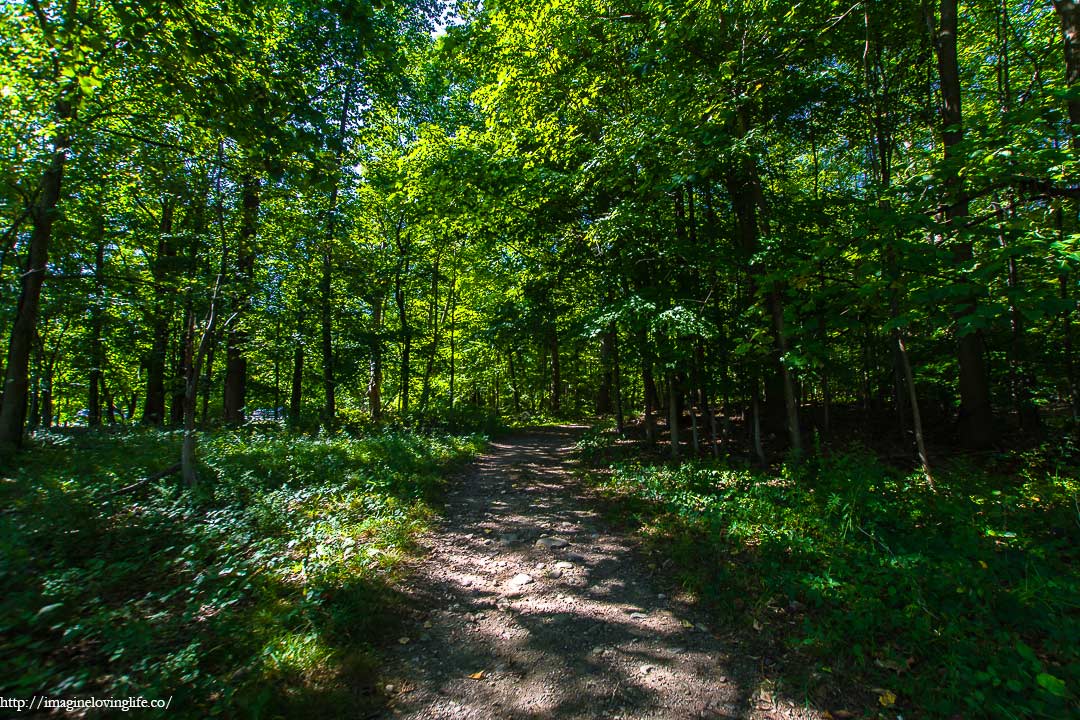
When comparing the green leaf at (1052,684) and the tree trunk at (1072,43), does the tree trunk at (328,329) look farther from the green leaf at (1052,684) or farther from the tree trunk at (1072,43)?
the tree trunk at (1072,43)

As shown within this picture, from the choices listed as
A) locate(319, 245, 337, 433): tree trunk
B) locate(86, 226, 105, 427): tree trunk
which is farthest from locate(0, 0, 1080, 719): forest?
locate(319, 245, 337, 433): tree trunk

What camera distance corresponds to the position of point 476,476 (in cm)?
938

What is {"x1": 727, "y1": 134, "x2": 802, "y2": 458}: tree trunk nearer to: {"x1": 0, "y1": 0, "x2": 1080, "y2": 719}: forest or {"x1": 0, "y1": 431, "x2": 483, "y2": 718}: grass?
{"x1": 0, "y1": 0, "x2": 1080, "y2": 719}: forest

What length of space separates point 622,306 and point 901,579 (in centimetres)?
540


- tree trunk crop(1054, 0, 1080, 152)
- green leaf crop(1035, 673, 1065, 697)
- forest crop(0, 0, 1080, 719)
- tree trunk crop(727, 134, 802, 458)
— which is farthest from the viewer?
tree trunk crop(727, 134, 802, 458)

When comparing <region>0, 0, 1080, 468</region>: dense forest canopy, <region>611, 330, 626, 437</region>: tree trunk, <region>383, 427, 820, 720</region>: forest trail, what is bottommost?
<region>383, 427, 820, 720</region>: forest trail

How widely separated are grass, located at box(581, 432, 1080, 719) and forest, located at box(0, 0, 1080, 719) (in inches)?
1.2

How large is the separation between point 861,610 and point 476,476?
7.19m

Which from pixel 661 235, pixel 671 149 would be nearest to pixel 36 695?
pixel 671 149

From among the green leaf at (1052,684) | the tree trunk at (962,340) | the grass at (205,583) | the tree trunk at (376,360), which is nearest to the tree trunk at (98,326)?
the grass at (205,583)

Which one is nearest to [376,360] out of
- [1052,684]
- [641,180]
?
[641,180]

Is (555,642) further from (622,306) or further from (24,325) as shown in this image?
(24,325)

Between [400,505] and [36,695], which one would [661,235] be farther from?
[36,695]

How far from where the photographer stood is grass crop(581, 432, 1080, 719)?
9.13 feet
